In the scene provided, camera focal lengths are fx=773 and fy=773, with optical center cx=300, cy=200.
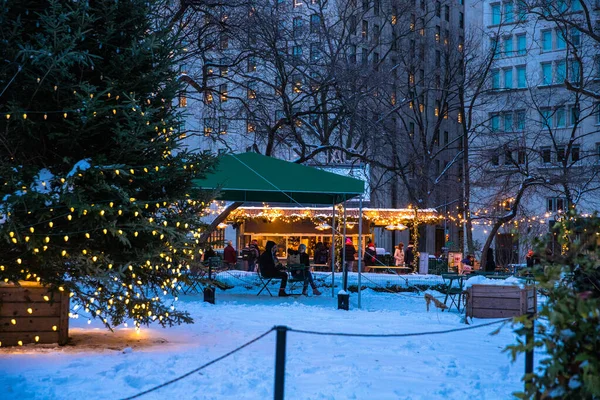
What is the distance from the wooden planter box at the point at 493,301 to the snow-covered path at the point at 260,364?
88 cm

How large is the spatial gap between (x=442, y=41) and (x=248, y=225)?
2198cm

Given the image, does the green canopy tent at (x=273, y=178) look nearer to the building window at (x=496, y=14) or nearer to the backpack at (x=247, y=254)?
the backpack at (x=247, y=254)

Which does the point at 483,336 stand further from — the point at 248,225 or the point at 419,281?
the point at 248,225

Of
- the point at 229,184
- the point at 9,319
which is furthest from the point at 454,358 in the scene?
the point at 229,184

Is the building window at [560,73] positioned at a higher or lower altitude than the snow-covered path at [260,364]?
higher

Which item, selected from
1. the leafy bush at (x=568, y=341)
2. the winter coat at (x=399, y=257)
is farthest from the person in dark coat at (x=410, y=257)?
the leafy bush at (x=568, y=341)

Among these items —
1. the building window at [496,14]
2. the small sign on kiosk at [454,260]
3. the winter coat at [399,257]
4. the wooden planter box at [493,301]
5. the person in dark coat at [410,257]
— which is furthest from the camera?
the building window at [496,14]

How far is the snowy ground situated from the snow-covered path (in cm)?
1

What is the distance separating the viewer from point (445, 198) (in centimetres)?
4844

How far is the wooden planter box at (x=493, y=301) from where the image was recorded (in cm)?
1445

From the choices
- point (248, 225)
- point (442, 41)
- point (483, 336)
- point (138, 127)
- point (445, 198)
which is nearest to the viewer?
point (138, 127)

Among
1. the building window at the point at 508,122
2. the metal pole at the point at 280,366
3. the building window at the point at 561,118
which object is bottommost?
the metal pole at the point at 280,366

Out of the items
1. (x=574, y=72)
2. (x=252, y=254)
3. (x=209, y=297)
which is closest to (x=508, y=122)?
(x=574, y=72)

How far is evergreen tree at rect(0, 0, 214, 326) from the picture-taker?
924 cm
